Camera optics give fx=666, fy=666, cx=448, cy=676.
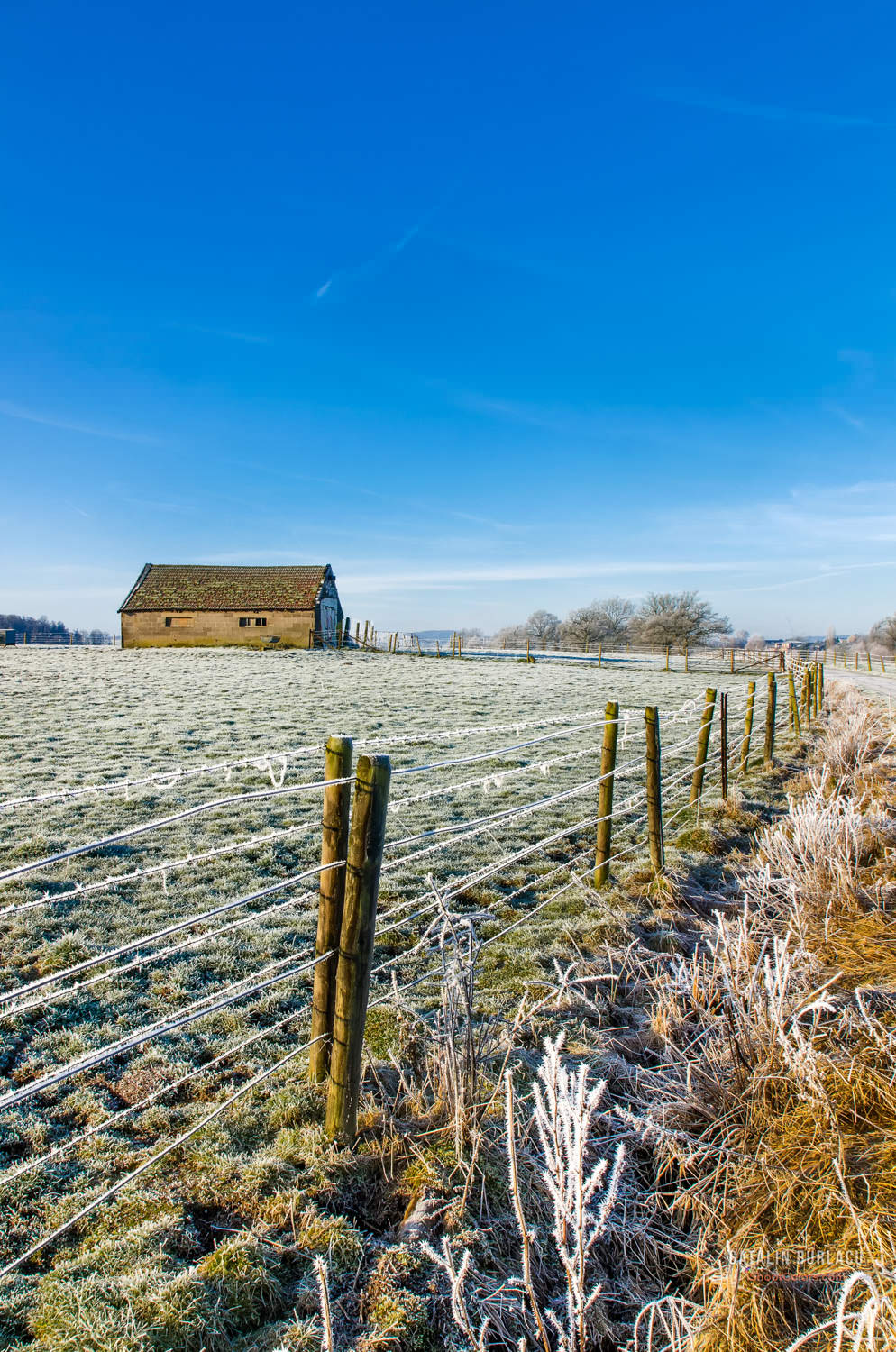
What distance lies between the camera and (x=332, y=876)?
2.44 m

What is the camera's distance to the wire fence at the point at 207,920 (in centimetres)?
245

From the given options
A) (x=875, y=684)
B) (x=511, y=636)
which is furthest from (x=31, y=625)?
(x=875, y=684)

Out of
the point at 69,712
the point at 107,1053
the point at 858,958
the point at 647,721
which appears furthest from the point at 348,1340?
the point at 69,712

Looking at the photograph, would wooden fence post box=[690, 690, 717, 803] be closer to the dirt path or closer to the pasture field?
the pasture field

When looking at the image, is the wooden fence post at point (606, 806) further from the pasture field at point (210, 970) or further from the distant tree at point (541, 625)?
the distant tree at point (541, 625)

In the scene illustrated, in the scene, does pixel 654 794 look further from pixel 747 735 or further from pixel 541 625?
pixel 541 625

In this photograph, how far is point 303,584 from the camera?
37.0m

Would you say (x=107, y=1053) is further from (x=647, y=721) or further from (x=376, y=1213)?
(x=647, y=721)

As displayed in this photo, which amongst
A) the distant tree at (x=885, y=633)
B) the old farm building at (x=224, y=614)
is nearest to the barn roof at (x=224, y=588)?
the old farm building at (x=224, y=614)

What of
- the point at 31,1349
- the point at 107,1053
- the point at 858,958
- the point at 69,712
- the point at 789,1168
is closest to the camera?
the point at 31,1349

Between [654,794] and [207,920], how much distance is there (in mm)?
3423

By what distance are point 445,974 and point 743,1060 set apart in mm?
1181

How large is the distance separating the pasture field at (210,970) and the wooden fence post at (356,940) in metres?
0.18

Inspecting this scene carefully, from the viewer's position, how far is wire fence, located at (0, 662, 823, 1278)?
245 centimetres
